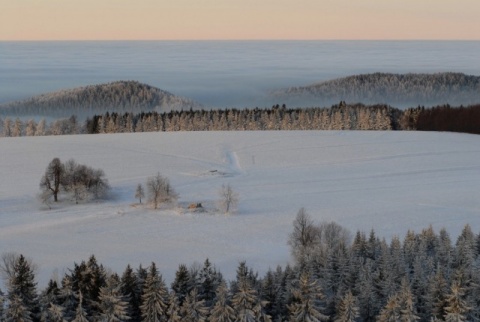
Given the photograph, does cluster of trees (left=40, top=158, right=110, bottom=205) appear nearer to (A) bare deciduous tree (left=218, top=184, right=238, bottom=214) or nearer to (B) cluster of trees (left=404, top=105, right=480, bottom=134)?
(A) bare deciduous tree (left=218, top=184, right=238, bottom=214)

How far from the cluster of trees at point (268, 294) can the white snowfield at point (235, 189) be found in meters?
9.78

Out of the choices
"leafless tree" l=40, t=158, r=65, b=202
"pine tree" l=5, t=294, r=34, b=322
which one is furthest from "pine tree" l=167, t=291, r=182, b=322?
"leafless tree" l=40, t=158, r=65, b=202

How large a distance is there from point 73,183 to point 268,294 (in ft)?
144

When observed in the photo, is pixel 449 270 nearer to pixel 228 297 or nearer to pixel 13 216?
pixel 228 297

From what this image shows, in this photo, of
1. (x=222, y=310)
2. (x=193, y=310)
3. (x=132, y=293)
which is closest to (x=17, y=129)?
(x=132, y=293)

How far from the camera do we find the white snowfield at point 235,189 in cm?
5238

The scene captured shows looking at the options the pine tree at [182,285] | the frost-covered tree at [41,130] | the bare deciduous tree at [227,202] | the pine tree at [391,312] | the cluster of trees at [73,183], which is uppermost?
the frost-covered tree at [41,130]

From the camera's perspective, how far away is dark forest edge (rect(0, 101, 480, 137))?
138 m

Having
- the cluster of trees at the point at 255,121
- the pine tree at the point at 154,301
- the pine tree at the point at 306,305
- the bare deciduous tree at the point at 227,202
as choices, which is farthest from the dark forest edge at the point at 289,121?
the pine tree at the point at 154,301

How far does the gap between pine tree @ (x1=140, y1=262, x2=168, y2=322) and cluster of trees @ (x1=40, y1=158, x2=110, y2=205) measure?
40.6 metres

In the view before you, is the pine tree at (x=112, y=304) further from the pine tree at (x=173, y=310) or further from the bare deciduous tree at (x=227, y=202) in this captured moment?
the bare deciduous tree at (x=227, y=202)

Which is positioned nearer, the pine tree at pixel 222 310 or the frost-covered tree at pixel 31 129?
the pine tree at pixel 222 310

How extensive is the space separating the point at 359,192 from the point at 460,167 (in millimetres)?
23296

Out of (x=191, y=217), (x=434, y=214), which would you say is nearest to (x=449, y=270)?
(x=434, y=214)
